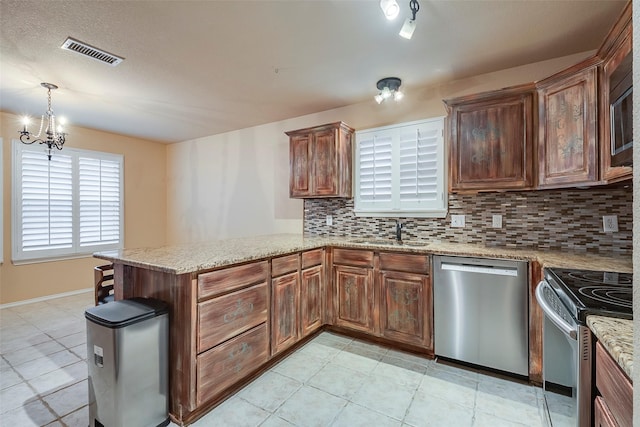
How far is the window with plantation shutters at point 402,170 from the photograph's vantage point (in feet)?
9.87

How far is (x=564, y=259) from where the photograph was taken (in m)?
2.00

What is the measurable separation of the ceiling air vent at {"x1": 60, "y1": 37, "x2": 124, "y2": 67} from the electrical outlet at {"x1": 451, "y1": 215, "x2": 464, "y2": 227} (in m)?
3.35

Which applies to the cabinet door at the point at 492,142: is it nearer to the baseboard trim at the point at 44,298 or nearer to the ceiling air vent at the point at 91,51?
the ceiling air vent at the point at 91,51

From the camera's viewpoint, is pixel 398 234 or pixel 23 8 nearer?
pixel 23 8

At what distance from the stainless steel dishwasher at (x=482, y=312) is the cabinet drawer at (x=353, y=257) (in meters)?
0.59

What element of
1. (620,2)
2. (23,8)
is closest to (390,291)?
(620,2)

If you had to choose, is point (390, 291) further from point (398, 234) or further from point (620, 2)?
point (620, 2)

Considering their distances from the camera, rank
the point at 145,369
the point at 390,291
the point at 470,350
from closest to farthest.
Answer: the point at 145,369, the point at 470,350, the point at 390,291

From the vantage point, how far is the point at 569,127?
2.04 metres

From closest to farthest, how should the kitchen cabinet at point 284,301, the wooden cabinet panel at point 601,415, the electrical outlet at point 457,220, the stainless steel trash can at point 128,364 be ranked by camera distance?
1. the wooden cabinet panel at point 601,415
2. the stainless steel trash can at point 128,364
3. the kitchen cabinet at point 284,301
4. the electrical outlet at point 457,220

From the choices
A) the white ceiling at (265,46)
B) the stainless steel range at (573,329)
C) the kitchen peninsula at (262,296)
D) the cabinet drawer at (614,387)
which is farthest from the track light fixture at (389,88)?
the cabinet drawer at (614,387)

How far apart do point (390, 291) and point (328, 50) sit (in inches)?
84.2

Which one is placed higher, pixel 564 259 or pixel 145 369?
pixel 564 259

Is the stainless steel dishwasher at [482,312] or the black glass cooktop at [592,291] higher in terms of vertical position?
the black glass cooktop at [592,291]
